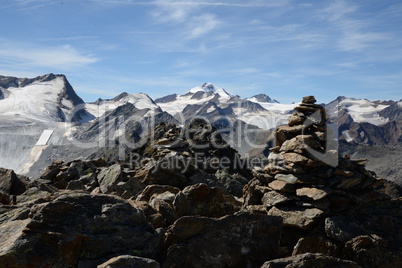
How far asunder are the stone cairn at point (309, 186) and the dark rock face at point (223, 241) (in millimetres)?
3343

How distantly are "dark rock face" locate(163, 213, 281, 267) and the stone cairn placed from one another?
3.34m

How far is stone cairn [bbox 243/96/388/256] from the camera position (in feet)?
50.2

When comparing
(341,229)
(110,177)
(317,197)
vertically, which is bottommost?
(110,177)

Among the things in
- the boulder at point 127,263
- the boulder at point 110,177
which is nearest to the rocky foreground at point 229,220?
the boulder at point 127,263

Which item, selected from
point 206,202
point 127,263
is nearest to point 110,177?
point 206,202

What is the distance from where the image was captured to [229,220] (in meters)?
11.8

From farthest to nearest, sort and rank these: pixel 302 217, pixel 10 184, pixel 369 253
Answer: pixel 10 184 → pixel 302 217 → pixel 369 253

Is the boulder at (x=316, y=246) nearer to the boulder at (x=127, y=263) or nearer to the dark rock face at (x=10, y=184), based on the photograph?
the boulder at (x=127, y=263)

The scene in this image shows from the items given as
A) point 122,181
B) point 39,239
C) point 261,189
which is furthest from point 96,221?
point 122,181

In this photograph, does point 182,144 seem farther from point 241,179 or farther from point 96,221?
point 96,221

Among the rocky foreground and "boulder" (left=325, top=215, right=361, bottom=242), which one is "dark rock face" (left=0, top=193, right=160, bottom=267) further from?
"boulder" (left=325, top=215, right=361, bottom=242)

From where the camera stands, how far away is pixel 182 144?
45312 millimetres

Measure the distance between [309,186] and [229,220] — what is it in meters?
6.36

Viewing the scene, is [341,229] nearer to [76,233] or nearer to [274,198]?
[274,198]
